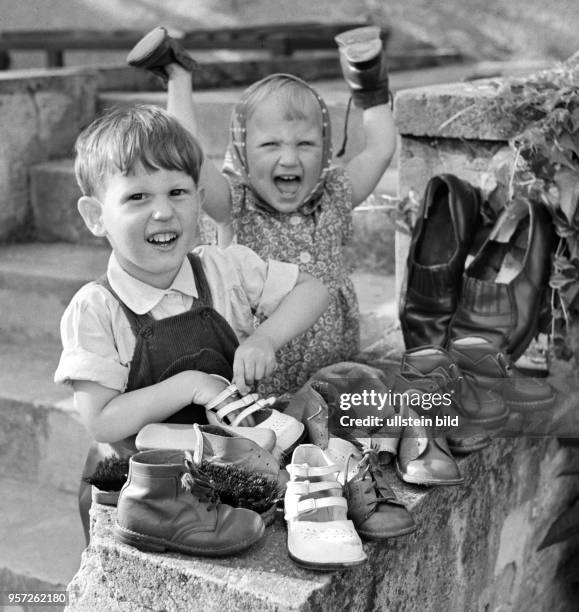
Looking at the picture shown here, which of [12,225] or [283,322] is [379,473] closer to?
[283,322]

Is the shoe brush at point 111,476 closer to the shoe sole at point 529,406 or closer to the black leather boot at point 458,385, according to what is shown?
the black leather boot at point 458,385

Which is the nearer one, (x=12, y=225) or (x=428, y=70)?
(x=12, y=225)

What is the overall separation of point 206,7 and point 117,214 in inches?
234

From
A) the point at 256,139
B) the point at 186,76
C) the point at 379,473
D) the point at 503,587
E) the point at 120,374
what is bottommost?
the point at 503,587

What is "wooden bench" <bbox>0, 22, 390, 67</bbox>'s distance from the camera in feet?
18.5

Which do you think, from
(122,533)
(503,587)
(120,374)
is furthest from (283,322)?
(503,587)

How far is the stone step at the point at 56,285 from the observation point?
3.35 metres

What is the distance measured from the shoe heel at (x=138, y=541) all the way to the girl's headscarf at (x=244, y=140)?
115 cm

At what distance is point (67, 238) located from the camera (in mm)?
3861

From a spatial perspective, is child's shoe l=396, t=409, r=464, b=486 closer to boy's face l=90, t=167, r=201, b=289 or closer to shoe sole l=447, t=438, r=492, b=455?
shoe sole l=447, t=438, r=492, b=455

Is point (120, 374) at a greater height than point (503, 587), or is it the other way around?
point (120, 374)

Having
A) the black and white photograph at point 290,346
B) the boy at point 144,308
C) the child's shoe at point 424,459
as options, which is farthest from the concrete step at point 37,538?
the child's shoe at point 424,459

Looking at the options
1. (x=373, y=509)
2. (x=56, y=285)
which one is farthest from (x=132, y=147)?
(x=56, y=285)

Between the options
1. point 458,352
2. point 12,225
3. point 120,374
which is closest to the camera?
point 120,374
